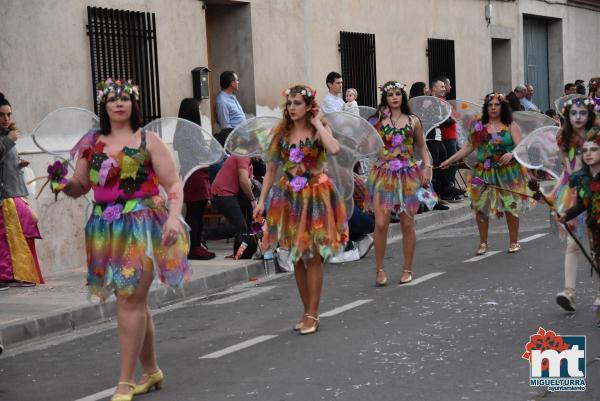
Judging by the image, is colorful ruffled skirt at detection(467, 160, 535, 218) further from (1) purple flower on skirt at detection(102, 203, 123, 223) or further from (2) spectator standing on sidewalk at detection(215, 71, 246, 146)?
(1) purple flower on skirt at detection(102, 203, 123, 223)

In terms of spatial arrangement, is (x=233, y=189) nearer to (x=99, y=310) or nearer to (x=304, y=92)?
(x=99, y=310)

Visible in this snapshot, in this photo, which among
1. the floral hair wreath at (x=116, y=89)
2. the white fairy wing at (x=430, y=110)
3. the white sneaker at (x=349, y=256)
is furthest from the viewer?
the white fairy wing at (x=430, y=110)

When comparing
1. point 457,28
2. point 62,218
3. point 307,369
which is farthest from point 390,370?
point 457,28

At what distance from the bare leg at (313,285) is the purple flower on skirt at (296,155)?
2.45 ft

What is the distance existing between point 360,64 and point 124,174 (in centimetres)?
1521

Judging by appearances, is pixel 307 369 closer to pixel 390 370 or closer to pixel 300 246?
pixel 390 370

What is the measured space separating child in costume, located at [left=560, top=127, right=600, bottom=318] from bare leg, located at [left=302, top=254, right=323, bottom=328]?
75.8 inches

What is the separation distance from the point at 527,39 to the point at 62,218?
19.8 meters

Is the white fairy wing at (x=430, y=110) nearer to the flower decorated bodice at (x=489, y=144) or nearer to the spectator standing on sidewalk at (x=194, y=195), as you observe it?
the flower decorated bodice at (x=489, y=144)

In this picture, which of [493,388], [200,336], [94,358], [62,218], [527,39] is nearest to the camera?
[493,388]

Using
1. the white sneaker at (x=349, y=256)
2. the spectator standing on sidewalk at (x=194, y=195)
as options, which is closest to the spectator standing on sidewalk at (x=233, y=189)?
the spectator standing on sidewalk at (x=194, y=195)

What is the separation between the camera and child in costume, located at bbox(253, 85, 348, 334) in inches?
370

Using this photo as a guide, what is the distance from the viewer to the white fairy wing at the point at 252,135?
10086mm

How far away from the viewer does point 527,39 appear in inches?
1243
